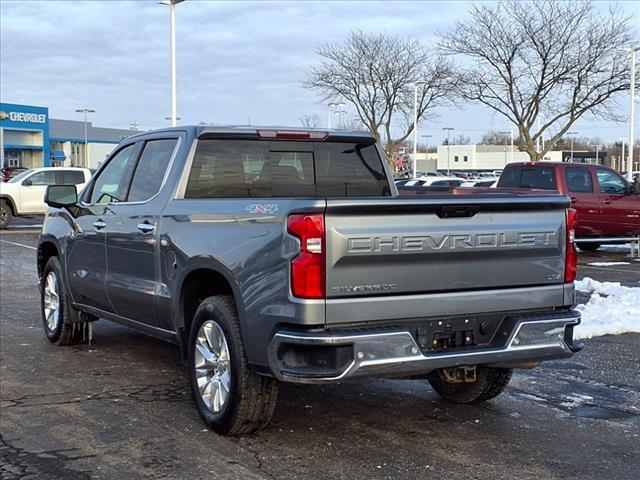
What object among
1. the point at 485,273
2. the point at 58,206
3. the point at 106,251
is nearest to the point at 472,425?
the point at 485,273

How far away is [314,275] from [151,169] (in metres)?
2.52

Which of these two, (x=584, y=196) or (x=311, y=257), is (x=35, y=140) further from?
(x=311, y=257)

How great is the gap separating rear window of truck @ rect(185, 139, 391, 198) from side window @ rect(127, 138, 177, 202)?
0.36 m

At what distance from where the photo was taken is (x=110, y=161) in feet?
23.2

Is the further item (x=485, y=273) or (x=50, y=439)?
(x=50, y=439)

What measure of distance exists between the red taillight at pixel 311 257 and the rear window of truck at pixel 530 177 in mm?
12574

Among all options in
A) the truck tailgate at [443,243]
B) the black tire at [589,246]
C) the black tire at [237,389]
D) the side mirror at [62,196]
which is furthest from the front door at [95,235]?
the black tire at [589,246]

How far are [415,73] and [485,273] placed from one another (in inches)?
1366

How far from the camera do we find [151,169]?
6.27 metres

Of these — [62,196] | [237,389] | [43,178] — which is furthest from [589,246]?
[43,178]

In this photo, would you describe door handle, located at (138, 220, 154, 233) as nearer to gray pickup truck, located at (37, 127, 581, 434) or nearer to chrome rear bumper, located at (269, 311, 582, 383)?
gray pickup truck, located at (37, 127, 581, 434)

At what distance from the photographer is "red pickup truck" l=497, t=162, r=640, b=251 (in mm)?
16266

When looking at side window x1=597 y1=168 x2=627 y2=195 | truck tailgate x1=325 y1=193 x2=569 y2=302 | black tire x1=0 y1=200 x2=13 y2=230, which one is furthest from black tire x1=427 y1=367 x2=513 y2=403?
black tire x1=0 y1=200 x2=13 y2=230

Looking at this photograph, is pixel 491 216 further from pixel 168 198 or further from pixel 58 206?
pixel 58 206
